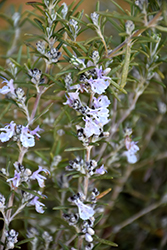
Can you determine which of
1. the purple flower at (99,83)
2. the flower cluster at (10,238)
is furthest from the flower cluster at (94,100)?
the flower cluster at (10,238)

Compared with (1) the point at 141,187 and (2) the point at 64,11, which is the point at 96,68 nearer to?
(2) the point at 64,11

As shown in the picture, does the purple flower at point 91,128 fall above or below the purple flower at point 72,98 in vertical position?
below

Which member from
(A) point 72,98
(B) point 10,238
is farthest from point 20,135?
(B) point 10,238

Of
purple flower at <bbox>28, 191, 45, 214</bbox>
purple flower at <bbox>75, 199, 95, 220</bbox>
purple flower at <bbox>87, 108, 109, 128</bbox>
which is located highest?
purple flower at <bbox>87, 108, 109, 128</bbox>

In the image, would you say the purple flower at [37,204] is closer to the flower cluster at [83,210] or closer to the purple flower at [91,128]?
the flower cluster at [83,210]

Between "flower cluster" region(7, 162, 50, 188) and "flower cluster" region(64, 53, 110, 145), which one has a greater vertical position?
"flower cluster" region(64, 53, 110, 145)

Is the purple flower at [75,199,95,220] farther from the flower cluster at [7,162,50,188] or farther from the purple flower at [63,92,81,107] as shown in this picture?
the purple flower at [63,92,81,107]

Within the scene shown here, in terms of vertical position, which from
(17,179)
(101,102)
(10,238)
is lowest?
(10,238)

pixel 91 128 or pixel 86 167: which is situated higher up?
pixel 91 128

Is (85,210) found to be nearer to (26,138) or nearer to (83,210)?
(83,210)

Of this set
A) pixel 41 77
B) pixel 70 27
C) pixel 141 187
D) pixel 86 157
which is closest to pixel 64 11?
pixel 70 27

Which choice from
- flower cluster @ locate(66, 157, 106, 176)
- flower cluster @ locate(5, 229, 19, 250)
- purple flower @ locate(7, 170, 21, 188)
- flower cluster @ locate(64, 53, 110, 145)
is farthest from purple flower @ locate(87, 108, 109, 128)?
flower cluster @ locate(5, 229, 19, 250)

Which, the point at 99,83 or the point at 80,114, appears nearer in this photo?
the point at 99,83
